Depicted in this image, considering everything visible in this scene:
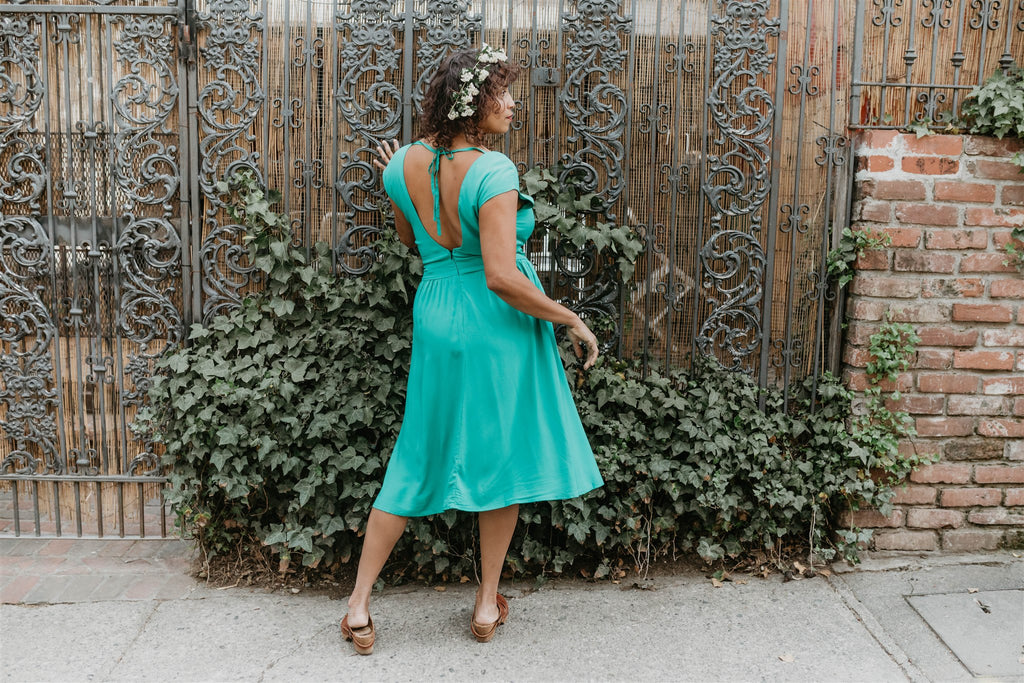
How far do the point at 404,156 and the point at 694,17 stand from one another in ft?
4.90

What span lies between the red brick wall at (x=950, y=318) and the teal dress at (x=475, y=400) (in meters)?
1.46

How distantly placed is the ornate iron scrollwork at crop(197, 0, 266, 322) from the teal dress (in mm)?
952

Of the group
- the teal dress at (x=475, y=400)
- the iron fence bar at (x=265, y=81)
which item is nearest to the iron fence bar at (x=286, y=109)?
the iron fence bar at (x=265, y=81)

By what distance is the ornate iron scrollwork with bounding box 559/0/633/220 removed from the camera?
338cm

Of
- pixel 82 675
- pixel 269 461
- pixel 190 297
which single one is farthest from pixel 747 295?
pixel 82 675

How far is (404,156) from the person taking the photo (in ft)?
9.17

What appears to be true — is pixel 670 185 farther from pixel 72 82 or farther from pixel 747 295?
pixel 72 82

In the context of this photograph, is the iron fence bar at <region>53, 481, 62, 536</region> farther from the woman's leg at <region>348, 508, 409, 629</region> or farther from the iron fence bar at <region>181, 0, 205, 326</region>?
the woman's leg at <region>348, 508, 409, 629</region>

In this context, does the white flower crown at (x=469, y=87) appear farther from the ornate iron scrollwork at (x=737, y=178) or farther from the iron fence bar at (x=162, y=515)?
the iron fence bar at (x=162, y=515)

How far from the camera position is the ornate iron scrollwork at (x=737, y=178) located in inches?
134

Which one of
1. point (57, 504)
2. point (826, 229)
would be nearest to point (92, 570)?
point (57, 504)

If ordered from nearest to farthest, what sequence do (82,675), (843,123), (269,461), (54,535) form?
(82,675) → (269,461) → (843,123) → (54,535)

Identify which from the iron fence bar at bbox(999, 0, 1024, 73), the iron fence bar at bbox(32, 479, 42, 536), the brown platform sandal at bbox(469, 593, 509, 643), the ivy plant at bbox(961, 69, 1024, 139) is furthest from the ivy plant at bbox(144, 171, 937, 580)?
the iron fence bar at bbox(999, 0, 1024, 73)

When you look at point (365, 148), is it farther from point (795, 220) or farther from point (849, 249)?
point (849, 249)
